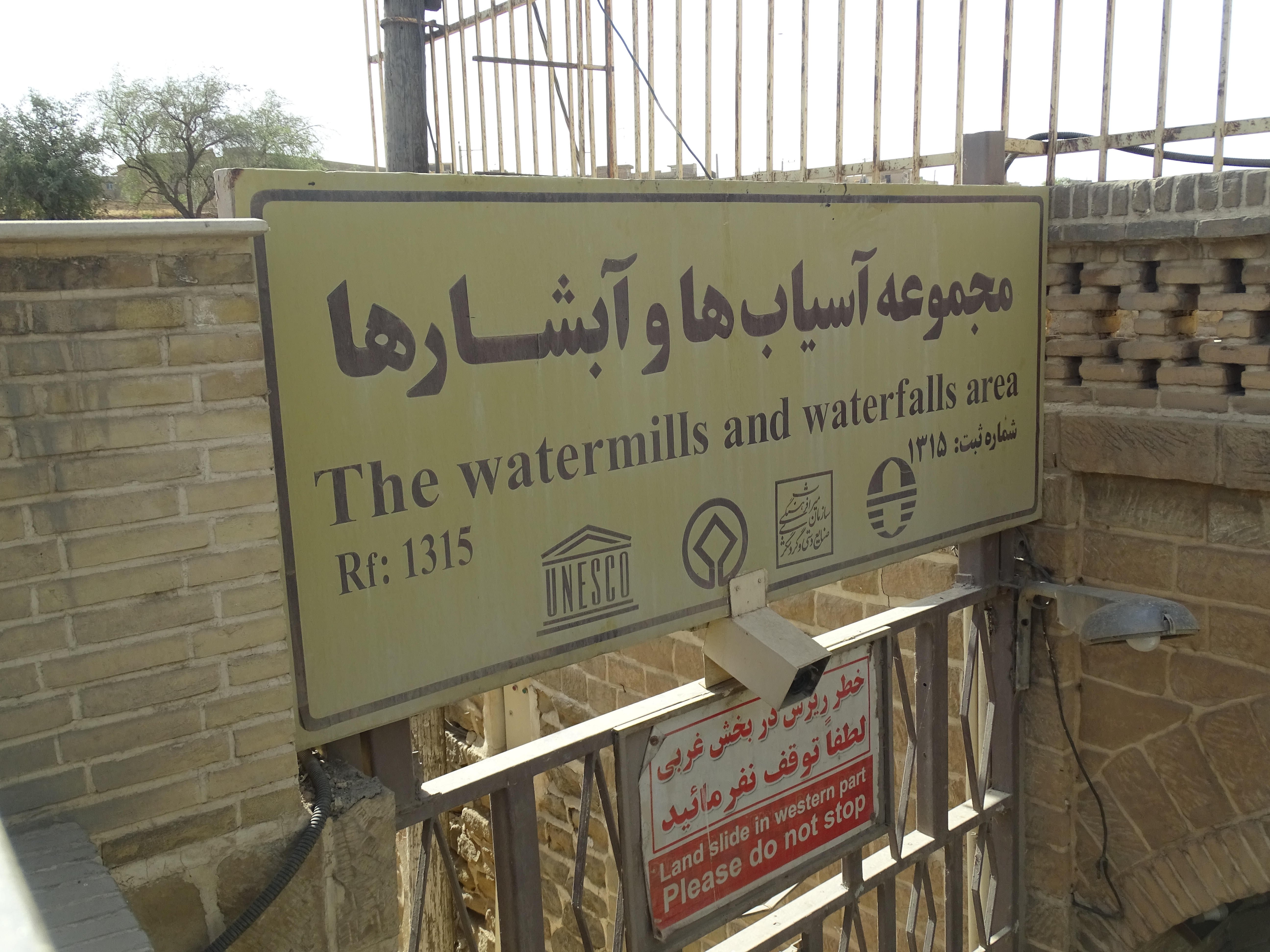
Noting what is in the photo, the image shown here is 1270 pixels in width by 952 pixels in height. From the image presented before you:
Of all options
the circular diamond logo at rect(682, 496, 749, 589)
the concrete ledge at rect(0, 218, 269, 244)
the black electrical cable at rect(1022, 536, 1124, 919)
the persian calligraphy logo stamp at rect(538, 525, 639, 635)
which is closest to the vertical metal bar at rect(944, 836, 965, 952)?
the black electrical cable at rect(1022, 536, 1124, 919)

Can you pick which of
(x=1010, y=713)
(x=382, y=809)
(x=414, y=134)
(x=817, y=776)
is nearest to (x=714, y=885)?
(x=817, y=776)

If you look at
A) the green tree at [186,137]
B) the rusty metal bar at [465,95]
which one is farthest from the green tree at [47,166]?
the rusty metal bar at [465,95]

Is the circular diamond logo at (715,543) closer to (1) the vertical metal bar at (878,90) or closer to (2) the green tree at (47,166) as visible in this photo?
(1) the vertical metal bar at (878,90)

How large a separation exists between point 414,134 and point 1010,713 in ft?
11.8

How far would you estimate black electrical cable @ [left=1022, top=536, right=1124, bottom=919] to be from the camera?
400cm

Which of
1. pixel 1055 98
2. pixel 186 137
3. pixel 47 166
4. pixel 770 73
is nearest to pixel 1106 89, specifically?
pixel 1055 98

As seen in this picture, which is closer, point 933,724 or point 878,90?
point 933,724

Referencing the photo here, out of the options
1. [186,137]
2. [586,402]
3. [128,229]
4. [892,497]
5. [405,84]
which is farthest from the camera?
[186,137]

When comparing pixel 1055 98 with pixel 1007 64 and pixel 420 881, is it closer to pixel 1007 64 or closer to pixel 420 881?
pixel 1007 64

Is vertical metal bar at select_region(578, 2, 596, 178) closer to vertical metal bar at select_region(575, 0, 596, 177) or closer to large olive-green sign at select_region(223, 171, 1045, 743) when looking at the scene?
vertical metal bar at select_region(575, 0, 596, 177)

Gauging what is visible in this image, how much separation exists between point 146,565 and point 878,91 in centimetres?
383

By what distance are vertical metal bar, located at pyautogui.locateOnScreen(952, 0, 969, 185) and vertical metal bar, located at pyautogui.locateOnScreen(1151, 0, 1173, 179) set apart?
0.72 m

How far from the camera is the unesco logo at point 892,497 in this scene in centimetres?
→ 327

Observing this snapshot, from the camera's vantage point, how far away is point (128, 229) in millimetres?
1713
